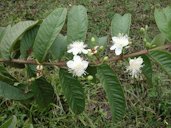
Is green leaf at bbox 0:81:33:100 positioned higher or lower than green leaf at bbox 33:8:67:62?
lower

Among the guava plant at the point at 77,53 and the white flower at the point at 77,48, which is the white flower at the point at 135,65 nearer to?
the guava plant at the point at 77,53

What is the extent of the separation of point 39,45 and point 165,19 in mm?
355

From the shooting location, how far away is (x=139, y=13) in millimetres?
3000

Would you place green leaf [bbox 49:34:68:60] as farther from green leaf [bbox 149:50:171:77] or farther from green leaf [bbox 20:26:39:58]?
green leaf [bbox 149:50:171:77]

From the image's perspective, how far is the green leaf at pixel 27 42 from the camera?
108cm

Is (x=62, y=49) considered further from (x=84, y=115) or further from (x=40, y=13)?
(x=40, y=13)

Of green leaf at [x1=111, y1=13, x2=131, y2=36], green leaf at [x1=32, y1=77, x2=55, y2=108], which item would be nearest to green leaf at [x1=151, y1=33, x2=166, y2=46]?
green leaf at [x1=111, y1=13, x2=131, y2=36]

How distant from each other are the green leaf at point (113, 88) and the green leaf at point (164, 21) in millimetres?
181

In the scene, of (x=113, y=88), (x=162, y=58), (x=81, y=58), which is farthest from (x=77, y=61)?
(x=162, y=58)

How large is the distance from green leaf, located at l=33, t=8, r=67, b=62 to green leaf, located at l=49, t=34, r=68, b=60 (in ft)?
0.11

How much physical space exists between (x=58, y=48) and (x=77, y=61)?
0.09 meters

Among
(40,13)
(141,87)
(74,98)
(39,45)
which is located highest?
(40,13)

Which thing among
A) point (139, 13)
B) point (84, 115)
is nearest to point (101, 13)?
point (139, 13)

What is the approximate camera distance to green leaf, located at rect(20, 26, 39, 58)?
1.08 m
